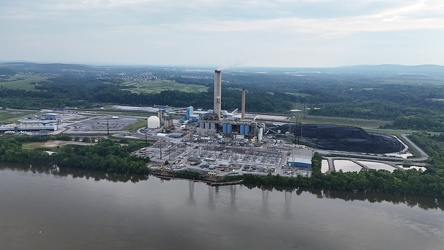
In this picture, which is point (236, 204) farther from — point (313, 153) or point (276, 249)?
point (313, 153)

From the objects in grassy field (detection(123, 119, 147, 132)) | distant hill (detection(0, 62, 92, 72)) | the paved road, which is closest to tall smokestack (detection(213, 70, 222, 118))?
grassy field (detection(123, 119, 147, 132))

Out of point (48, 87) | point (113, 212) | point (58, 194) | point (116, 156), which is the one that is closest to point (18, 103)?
point (48, 87)

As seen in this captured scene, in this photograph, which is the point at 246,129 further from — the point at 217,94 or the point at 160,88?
the point at 160,88

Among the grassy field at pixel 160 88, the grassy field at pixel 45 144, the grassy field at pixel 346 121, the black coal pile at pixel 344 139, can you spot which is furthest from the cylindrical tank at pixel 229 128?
the grassy field at pixel 160 88

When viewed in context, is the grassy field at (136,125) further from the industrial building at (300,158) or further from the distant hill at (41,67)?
the distant hill at (41,67)

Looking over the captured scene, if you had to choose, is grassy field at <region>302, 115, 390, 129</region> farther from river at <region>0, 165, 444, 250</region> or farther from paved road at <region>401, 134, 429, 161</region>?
river at <region>0, 165, 444, 250</region>

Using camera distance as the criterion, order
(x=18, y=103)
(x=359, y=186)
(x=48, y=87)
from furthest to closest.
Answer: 1. (x=48, y=87)
2. (x=18, y=103)
3. (x=359, y=186)
